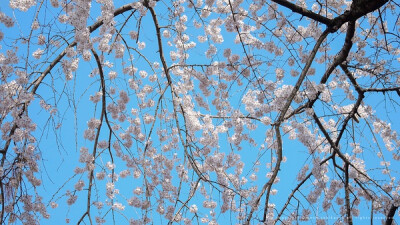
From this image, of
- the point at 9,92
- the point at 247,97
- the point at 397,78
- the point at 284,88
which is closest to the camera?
the point at 9,92

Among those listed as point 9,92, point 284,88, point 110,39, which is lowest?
point 9,92

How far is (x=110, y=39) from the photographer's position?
368 cm

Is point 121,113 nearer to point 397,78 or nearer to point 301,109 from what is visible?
point 301,109

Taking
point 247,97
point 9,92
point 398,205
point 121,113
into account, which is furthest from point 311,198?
point 9,92

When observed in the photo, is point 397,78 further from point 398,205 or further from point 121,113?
point 121,113

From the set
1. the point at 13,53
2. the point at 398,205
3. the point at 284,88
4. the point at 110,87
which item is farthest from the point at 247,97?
the point at 13,53

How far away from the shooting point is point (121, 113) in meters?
4.02

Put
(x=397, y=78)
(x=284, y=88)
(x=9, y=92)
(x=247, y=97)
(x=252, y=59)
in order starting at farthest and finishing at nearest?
(x=247, y=97) < (x=397, y=78) < (x=252, y=59) < (x=284, y=88) < (x=9, y=92)

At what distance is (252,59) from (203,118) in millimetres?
660

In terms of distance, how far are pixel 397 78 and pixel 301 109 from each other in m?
0.80

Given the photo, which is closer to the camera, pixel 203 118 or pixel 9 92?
pixel 9 92

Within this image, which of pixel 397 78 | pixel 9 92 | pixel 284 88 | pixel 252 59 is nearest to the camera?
pixel 9 92

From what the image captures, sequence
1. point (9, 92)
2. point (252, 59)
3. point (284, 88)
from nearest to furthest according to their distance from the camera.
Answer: point (9, 92)
point (284, 88)
point (252, 59)

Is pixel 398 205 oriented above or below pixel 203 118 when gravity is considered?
below
